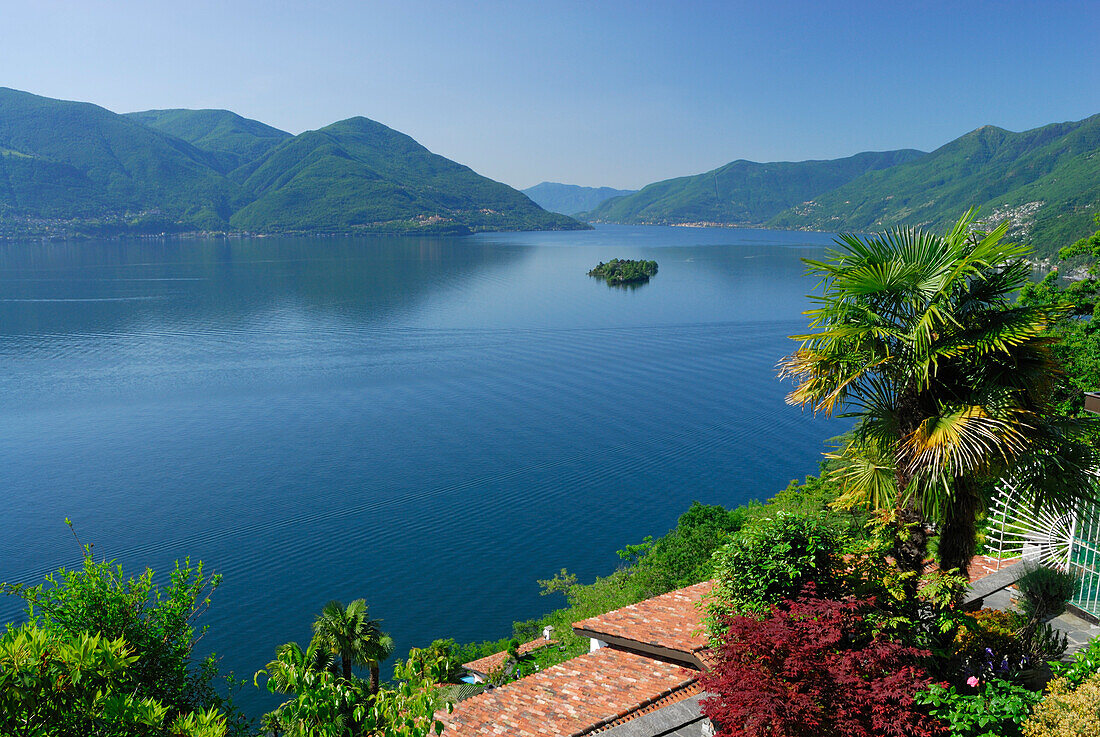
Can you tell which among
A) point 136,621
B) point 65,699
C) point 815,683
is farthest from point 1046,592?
point 136,621

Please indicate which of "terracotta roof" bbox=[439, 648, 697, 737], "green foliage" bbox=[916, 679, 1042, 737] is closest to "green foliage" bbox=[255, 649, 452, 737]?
"terracotta roof" bbox=[439, 648, 697, 737]

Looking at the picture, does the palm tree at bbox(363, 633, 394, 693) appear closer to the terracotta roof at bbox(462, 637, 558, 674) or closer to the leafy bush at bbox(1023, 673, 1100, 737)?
the terracotta roof at bbox(462, 637, 558, 674)

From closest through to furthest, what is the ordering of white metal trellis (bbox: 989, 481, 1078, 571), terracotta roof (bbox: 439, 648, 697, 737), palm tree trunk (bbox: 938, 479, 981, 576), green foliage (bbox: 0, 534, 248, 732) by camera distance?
palm tree trunk (bbox: 938, 479, 981, 576)
green foliage (bbox: 0, 534, 248, 732)
white metal trellis (bbox: 989, 481, 1078, 571)
terracotta roof (bbox: 439, 648, 697, 737)

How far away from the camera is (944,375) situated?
6230 millimetres

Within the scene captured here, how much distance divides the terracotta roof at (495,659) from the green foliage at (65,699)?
12530mm

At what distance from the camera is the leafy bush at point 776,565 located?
6992 mm

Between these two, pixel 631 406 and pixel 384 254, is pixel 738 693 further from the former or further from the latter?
pixel 384 254

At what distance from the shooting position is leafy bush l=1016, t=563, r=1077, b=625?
22.5ft

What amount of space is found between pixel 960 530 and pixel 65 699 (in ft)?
24.1

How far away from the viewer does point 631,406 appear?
4284 cm

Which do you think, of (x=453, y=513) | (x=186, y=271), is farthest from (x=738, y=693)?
(x=186, y=271)

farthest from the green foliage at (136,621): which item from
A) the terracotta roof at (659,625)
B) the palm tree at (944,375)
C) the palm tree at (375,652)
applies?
the palm tree at (944,375)

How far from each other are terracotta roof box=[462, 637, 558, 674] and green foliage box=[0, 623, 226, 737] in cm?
1253

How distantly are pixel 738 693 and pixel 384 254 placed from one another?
5798 inches
